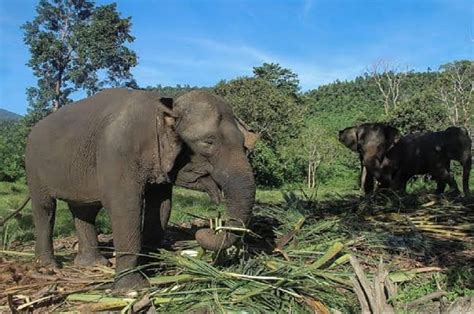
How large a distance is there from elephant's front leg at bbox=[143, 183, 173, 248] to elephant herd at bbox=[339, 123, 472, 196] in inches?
217

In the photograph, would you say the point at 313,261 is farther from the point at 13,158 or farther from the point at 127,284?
the point at 13,158

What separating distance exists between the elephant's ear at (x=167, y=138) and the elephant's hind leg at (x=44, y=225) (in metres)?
1.64

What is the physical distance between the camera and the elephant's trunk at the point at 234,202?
4.28 metres

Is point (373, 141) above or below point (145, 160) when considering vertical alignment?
above

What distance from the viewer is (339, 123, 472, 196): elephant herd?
10.2 meters

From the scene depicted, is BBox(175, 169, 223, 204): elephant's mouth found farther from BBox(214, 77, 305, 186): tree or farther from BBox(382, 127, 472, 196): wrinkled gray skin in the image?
BBox(214, 77, 305, 186): tree

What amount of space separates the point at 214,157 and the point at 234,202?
1.33 feet

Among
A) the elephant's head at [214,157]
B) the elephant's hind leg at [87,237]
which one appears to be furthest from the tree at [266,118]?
the elephant's head at [214,157]

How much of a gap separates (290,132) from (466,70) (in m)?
16.3

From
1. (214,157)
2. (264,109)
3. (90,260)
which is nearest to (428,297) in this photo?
(214,157)

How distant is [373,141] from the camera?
403 inches

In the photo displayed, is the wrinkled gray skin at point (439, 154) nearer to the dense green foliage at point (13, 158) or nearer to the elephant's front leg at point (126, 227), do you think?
the elephant's front leg at point (126, 227)

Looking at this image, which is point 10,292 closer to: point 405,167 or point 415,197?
point 415,197

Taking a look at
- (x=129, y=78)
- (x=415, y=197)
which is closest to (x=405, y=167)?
(x=415, y=197)
